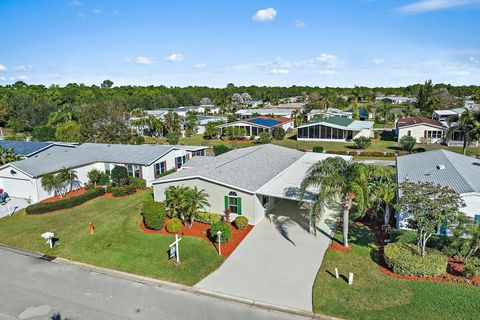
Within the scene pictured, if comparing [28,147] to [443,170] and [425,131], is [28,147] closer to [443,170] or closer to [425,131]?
[443,170]

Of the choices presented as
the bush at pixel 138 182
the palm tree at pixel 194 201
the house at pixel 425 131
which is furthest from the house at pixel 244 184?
the house at pixel 425 131

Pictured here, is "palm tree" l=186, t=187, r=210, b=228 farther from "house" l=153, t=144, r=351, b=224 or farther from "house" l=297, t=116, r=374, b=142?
"house" l=297, t=116, r=374, b=142

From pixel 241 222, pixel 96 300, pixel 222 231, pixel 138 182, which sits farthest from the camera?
pixel 138 182

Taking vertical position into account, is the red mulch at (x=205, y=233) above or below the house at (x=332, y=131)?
below

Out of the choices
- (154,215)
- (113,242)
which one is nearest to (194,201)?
(154,215)

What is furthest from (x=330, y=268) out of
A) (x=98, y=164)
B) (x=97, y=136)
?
(x=97, y=136)

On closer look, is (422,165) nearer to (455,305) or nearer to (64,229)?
(455,305)

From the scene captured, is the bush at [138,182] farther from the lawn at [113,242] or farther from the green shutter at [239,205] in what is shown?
the green shutter at [239,205]
